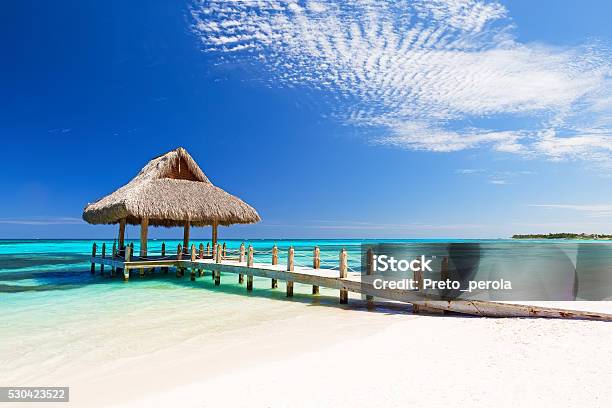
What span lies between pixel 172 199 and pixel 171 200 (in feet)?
0.25

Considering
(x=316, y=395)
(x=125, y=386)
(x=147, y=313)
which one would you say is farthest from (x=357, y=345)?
(x=147, y=313)

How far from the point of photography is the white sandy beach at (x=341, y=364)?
4.30 m

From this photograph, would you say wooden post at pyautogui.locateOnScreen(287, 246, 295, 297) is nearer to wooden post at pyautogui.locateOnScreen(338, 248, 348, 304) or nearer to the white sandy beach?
wooden post at pyautogui.locateOnScreen(338, 248, 348, 304)

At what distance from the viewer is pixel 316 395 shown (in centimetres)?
436

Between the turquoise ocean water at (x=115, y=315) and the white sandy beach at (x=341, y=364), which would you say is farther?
the turquoise ocean water at (x=115, y=315)

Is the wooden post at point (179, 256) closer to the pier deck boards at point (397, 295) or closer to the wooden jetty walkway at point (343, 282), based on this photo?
the wooden jetty walkway at point (343, 282)

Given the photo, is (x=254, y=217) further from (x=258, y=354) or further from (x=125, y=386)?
(x=125, y=386)

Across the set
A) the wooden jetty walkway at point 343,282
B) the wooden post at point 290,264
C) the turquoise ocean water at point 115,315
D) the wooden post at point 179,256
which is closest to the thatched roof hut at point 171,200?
the wooden post at point 179,256

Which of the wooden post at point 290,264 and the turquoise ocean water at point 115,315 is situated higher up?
the wooden post at point 290,264

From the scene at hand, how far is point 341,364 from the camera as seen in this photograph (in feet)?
17.9

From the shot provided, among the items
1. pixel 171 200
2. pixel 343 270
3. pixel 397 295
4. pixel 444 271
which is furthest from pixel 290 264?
pixel 171 200

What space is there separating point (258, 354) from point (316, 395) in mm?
2104

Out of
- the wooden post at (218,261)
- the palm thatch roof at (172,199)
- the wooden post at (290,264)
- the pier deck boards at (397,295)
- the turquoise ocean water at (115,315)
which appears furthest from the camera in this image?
the palm thatch roof at (172,199)

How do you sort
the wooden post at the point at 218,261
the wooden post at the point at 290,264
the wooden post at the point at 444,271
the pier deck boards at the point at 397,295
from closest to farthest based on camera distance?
1. the pier deck boards at the point at 397,295
2. the wooden post at the point at 444,271
3. the wooden post at the point at 290,264
4. the wooden post at the point at 218,261
